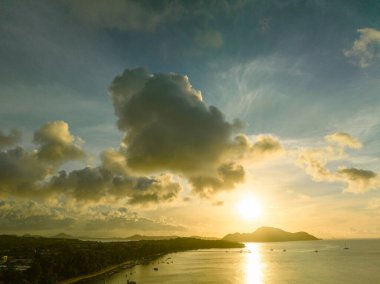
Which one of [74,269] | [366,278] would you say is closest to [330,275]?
[366,278]

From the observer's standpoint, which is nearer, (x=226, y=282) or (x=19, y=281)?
(x=19, y=281)

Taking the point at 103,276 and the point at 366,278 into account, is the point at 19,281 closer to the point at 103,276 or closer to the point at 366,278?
the point at 103,276

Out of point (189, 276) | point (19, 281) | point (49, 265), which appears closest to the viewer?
point (19, 281)

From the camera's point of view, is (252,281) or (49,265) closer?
(49,265)

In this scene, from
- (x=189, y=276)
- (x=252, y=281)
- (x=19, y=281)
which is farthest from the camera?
(x=189, y=276)

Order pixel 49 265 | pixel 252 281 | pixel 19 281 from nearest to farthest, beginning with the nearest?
pixel 19 281 < pixel 49 265 < pixel 252 281

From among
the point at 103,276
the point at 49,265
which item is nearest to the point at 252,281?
the point at 103,276

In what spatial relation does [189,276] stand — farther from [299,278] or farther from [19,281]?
[19,281]

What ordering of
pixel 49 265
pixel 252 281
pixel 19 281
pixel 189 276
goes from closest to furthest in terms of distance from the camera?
pixel 19 281, pixel 49 265, pixel 252 281, pixel 189 276

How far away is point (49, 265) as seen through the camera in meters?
168

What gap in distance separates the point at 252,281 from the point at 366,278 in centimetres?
6293

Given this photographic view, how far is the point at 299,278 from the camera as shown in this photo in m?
186

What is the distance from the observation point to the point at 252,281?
18175 cm

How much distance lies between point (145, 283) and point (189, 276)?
35.4m
